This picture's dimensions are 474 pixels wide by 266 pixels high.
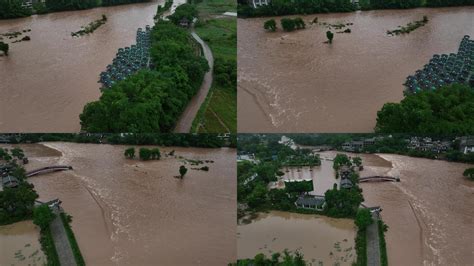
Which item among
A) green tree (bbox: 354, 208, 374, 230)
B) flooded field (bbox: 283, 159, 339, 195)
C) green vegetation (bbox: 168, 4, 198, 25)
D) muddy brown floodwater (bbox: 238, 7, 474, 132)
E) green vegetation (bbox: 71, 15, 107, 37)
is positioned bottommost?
green tree (bbox: 354, 208, 374, 230)

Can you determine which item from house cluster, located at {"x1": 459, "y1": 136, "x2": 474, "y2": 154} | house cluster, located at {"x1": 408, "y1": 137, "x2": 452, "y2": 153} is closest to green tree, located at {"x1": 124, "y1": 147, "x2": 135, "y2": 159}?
house cluster, located at {"x1": 408, "y1": 137, "x2": 452, "y2": 153}

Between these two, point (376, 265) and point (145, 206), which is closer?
point (376, 265)

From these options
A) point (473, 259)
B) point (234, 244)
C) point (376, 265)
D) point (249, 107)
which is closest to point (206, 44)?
point (249, 107)

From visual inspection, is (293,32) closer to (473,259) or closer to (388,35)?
(388,35)

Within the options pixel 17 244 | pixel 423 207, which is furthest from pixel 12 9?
pixel 423 207

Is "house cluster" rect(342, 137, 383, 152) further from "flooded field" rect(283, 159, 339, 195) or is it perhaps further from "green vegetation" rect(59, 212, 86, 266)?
"green vegetation" rect(59, 212, 86, 266)

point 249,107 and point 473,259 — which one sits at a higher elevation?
point 249,107
